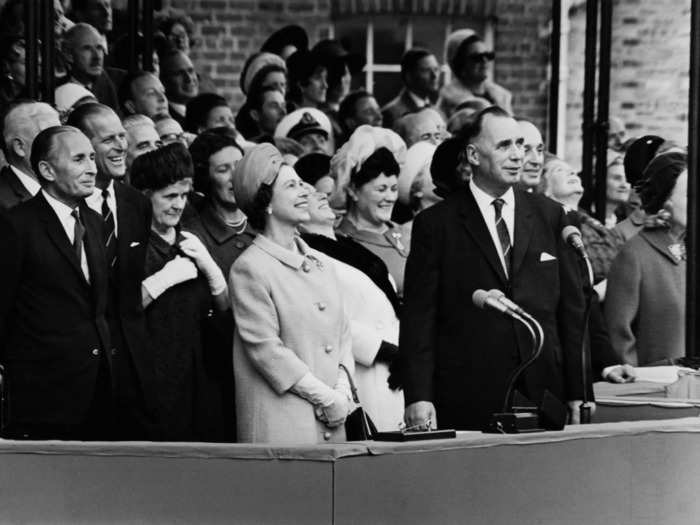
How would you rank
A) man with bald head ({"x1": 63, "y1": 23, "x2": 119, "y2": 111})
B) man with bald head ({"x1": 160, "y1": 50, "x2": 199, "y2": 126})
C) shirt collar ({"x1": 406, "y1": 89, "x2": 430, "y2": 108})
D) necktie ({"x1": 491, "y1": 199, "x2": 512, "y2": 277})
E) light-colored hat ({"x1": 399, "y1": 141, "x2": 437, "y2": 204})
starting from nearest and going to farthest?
necktie ({"x1": 491, "y1": 199, "x2": 512, "y2": 277}) → light-colored hat ({"x1": 399, "y1": 141, "x2": 437, "y2": 204}) → man with bald head ({"x1": 63, "y1": 23, "x2": 119, "y2": 111}) → man with bald head ({"x1": 160, "y1": 50, "x2": 199, "y2": 126}) → shirt collar ({"x1": 406, "y1": 89, "x2": 430, "y2": 108})

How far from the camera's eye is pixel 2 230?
24.8ft

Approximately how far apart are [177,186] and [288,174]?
82 cm

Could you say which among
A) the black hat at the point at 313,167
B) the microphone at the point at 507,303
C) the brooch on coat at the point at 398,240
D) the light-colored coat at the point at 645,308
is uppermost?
the black hat at the point at 313,167

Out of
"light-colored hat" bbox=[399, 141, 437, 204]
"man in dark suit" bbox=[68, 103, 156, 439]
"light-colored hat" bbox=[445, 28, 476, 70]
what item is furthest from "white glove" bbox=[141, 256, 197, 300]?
"light-colored hat" bbox=[445, 28, 476, 70]

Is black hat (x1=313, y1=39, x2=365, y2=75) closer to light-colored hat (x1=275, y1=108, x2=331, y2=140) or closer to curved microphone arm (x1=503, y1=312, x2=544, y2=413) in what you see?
light-colored hat (x1=275, y1=108, x2=331, y2=140)

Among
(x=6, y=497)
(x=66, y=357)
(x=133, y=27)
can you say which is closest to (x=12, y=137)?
(x=66, y=357)

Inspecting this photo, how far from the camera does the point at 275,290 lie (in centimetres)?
752

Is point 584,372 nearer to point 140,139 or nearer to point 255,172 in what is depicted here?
point 255,172

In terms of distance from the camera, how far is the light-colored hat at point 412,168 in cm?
1058

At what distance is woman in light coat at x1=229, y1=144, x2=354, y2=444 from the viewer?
24.3 ft

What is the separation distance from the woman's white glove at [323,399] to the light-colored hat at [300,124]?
13.7ft

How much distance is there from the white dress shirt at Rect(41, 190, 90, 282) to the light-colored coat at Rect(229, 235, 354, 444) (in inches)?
22.2

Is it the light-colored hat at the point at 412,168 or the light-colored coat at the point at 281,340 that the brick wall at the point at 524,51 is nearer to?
the light-colored hat at the point at 412,168

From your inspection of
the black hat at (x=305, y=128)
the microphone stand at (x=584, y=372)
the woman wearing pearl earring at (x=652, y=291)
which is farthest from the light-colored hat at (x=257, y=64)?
the microphone stand at (x=584, y=372)
